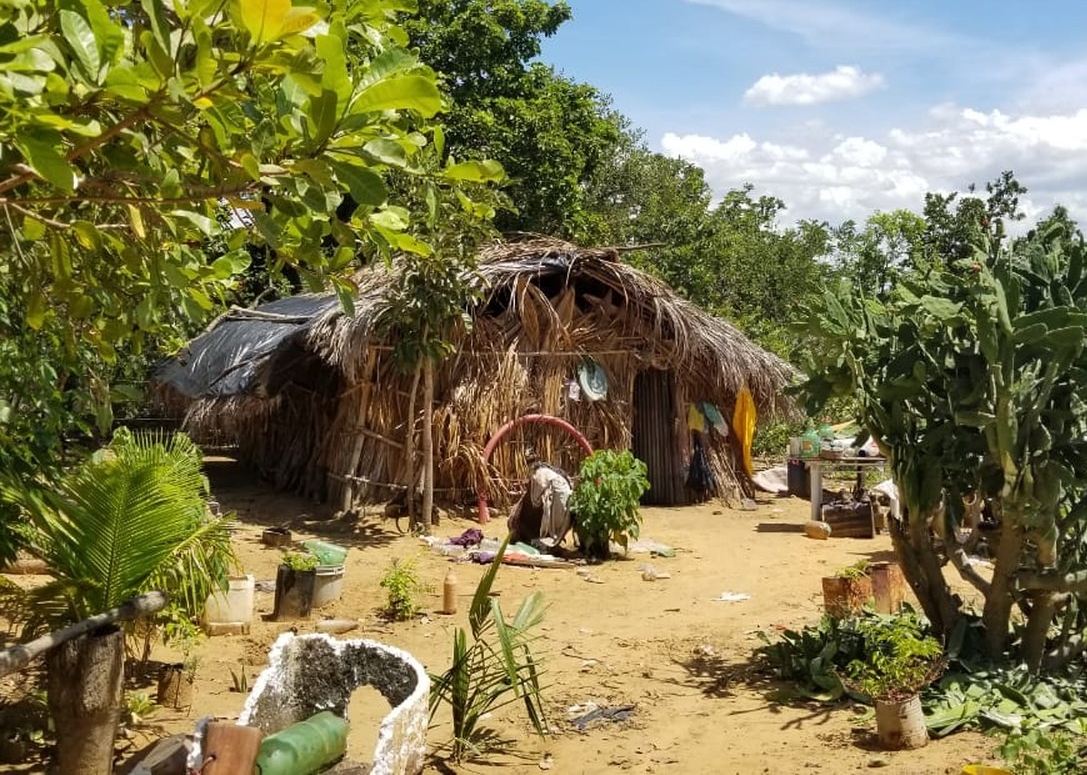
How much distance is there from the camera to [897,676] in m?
5.41

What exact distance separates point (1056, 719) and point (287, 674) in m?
3.80

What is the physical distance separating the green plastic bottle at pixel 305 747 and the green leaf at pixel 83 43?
8.10ft

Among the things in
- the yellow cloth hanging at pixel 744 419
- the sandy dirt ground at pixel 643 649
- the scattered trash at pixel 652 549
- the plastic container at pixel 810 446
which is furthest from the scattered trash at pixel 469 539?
the yellow cloth hanging at pixel 744 419

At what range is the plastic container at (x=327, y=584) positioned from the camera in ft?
26.5

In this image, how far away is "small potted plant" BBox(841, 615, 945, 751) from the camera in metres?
5.21

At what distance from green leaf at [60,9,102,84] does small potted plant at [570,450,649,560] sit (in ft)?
26.9

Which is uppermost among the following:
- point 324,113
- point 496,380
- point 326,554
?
point 324,113

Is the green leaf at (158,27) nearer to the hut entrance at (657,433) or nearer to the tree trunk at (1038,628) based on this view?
the tree trunk at (1038,628)

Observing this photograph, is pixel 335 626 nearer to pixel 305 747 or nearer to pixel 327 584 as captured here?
pixel 327 584

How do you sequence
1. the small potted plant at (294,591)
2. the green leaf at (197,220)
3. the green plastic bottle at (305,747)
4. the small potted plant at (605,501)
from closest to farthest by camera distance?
1. the green leaf at (197,220)
2. the green plastic bottle at (305,747)
3. the small potted plant at (294,591)
4. the small potted plant at (605,501)

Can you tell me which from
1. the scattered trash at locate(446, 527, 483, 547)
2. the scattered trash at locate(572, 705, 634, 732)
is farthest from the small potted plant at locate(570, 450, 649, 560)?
the scattered trash at locate(572, 705, 634, 732)

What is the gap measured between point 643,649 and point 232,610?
9.35ft

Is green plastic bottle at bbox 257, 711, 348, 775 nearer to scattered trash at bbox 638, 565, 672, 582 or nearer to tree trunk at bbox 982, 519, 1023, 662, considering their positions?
tree trunk at bbox 982, 519, 1023, 662

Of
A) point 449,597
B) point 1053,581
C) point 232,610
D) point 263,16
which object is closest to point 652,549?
point 449,597
